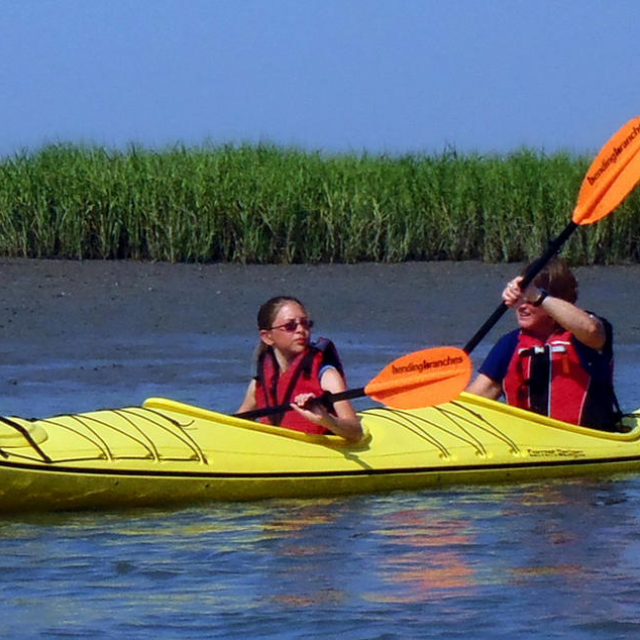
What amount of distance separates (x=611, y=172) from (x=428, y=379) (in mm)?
1643

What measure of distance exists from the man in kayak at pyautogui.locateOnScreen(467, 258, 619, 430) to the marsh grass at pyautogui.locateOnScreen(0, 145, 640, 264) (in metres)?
8.89

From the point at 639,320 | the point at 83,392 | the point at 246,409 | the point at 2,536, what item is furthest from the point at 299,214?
the point at 2,536

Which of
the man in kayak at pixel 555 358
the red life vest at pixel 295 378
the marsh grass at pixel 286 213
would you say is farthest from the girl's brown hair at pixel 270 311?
the marsh grass at pixel 286 213

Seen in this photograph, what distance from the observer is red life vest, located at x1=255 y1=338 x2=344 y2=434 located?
284 inches

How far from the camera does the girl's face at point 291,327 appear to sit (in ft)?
23.4

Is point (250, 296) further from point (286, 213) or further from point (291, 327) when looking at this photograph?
point (291, 327)

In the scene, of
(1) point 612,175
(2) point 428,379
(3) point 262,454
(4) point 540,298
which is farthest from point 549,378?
(3) point 262,454

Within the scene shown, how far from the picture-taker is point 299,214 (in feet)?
55.4

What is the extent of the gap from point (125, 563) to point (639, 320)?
27.3 feet

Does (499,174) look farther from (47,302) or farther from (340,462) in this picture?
(340,462)

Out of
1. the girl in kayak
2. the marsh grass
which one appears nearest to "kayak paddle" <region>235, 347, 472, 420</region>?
the girl in kayak

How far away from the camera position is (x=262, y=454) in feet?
23.3

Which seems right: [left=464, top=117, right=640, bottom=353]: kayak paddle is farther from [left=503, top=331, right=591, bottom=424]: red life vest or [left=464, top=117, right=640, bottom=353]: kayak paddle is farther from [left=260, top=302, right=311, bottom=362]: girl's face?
[left=260, top=302, right=311, bottom=362]: girl's face

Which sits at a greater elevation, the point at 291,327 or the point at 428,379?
the point at 291,327
